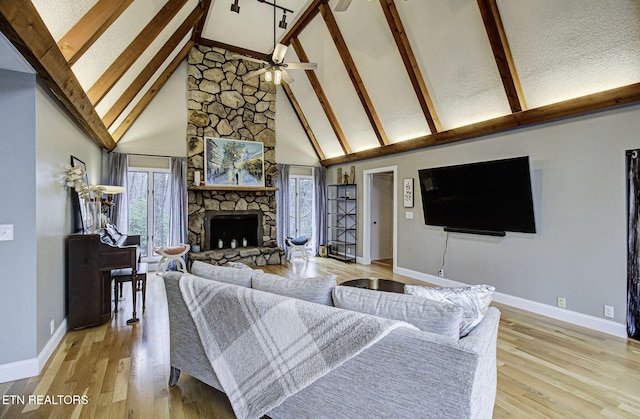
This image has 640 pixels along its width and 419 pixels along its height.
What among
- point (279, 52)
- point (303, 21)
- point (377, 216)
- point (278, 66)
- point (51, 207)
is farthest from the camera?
point (377, 216)

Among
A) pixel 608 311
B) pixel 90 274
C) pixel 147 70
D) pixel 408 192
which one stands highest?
pixel 147 70

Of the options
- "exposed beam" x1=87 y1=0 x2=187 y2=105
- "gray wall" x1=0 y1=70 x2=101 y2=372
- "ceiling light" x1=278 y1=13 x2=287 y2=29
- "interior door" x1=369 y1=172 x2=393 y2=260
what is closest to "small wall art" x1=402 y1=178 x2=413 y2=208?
"interior door" x1=369 y1=172 x2=393 y2=260

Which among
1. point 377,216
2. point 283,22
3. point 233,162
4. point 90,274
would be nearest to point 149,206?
point 233,162

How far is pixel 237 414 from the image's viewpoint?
176 cm

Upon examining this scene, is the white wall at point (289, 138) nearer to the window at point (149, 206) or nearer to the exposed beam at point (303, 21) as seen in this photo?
the exposed beam at point (303, 21)

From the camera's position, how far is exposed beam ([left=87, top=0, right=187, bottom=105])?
10.6 feet

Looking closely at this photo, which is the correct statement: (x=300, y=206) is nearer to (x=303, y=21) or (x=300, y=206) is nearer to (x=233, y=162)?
(x=233, y=162)

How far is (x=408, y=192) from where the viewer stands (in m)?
5.64

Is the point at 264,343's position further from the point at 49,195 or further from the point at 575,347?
the point at 575,347

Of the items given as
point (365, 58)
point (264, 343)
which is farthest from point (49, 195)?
point (365, 58)

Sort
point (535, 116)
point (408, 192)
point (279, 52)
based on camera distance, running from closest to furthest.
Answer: point (535, 116) < point (279, 52) < point (408, 192)

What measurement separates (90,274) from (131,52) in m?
2.47

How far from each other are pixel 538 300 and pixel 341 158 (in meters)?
4.73

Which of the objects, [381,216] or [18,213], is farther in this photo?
[381,216]
